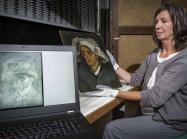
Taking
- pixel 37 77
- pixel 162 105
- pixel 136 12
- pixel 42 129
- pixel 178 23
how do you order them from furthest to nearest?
pixel 136 12 < pixel 178 23 < pixel 162 105 < pixel 37 77 < pixel 42 129

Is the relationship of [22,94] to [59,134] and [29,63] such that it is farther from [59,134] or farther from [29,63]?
[59,134]

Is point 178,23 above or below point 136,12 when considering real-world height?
below

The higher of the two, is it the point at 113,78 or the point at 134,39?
the point at 134,39

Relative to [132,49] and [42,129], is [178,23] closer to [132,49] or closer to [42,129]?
[132,49]

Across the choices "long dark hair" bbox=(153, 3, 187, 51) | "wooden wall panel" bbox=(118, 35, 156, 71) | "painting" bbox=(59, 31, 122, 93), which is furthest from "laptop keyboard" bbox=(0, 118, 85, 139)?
"wooden wall panel" bbox=(118, 35, 156, 71)

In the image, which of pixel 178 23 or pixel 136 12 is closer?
pixel 178 23

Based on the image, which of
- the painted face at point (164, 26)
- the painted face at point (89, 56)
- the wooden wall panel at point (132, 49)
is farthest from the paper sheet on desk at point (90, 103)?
the wooden wall panel at point (132, 49)

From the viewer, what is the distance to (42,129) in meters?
1.00

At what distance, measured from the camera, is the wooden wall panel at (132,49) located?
2.41 metres

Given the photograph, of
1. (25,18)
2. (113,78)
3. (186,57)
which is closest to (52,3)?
(25,18)

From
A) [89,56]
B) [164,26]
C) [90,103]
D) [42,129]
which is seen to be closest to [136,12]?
[164,26]

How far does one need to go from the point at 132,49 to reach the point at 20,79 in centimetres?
154

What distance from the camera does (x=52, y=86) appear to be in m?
1.17

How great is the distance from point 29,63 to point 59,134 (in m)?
0.31
